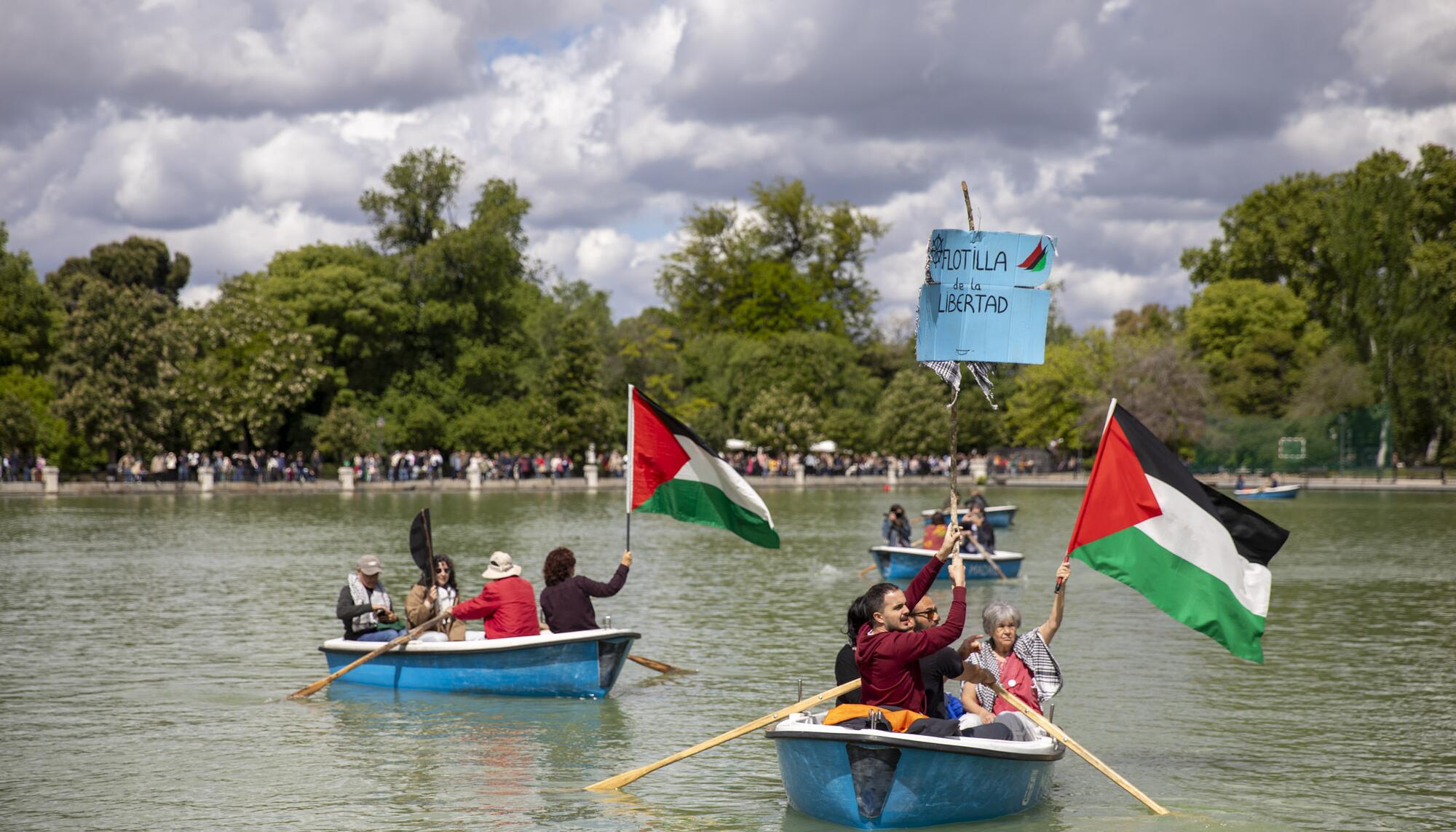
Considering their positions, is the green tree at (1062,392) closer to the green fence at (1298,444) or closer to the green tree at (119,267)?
the green fence at (1298,444)

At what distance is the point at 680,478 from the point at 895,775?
6767 mm

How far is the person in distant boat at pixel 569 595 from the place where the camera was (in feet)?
52.6

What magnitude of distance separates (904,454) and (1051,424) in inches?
348

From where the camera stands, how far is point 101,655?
20000 mm

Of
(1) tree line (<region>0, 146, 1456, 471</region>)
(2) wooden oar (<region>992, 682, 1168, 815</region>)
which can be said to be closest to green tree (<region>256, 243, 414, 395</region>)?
(1) tree line (<region>0, 146, 1456, 471</region>)

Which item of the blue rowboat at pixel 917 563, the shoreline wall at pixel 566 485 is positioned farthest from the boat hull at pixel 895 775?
the shoreline wall at pixel 566 485

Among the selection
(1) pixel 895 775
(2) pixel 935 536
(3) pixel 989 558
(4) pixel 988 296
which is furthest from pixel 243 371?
(1) pixel 895 775

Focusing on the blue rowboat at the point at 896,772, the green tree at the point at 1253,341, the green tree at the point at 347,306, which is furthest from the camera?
the green tree at the point at 1253,341

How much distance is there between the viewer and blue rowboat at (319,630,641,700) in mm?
16211

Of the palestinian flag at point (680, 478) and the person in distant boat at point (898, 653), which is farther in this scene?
the palestinian flag at point (680, 478)

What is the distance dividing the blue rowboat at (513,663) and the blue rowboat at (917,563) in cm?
1196

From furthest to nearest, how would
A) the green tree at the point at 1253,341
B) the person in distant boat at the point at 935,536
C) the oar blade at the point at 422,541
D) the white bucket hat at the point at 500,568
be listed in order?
the green tree at the point at 1253,341, the person in distant boat at the point at 935,536, the oar blade at the point at 422,541, the white bucket hat at the point at 500,568

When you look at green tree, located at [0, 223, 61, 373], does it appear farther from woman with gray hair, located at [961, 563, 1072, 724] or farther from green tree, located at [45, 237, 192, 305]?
woman with gray hair, located at [961, 563, 1072, 724]

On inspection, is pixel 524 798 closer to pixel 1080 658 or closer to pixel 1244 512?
pixel 1244 512
